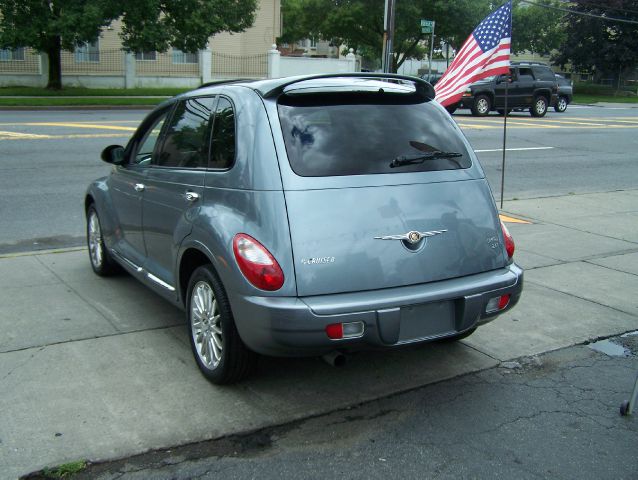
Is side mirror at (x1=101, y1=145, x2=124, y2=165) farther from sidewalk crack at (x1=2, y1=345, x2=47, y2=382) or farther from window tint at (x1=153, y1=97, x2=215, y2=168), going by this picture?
sidewalk crack at (x1=2, y1=345, x2=47, y2=382)

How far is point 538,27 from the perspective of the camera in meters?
54.9

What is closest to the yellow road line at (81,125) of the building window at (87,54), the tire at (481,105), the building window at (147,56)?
the tire at (481,105)

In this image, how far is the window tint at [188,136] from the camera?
4.49 m

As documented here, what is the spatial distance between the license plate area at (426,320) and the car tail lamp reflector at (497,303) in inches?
11.3

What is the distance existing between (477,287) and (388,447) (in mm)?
1039

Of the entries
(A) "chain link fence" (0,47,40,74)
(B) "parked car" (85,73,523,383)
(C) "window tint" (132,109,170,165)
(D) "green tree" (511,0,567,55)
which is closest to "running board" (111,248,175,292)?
(B) "parked car" (85,73,523,383)

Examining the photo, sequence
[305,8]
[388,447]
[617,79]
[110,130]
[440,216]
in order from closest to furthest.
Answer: [388,447], [440,216], [110,130], [305,8], [617,79]

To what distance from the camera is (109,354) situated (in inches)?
180

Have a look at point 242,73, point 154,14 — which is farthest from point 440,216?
point 242,73

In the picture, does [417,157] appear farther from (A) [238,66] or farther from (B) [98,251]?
(A) [238,66]

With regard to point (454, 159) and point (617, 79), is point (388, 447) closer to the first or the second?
point (454, 159)

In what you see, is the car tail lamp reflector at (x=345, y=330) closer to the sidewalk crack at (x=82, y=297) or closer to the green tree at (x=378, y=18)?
the sidewalk crack at (x=82, y=297)

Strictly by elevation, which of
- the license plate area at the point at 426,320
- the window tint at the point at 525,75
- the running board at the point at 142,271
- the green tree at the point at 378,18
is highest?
the green tree at the point at 378,18

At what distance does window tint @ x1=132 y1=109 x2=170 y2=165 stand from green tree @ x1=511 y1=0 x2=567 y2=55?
165 ft
